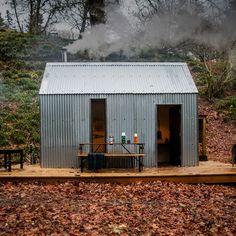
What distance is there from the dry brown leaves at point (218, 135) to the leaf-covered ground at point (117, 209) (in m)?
4.54

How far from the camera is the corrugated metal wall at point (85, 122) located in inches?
409

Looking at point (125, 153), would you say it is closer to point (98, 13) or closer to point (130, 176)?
point (130, 176)

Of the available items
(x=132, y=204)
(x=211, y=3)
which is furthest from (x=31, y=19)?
(x=132, y=204)

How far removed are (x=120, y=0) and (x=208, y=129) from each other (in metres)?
7.19

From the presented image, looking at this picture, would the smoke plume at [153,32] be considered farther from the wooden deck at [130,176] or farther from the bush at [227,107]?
the wooden deck at [130,176]

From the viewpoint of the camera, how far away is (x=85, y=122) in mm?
10422

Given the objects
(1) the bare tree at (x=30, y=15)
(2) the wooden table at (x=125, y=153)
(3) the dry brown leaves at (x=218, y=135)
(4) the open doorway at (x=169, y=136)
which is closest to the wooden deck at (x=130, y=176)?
(2) the wooden table at (x=125, y=153)

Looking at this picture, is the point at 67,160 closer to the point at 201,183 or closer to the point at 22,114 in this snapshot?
the point at 201,183

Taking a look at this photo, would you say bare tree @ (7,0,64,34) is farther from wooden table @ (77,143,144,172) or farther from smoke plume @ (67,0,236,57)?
wooden table @ (77,143,144,172)

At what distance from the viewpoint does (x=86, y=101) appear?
10.5 m

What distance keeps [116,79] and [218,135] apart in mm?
6533

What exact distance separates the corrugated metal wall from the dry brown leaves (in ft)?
11.1

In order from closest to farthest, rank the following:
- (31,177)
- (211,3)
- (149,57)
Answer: (31,177)
(211,3)
(149,57)

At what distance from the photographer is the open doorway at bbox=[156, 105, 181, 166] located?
1096 cm
